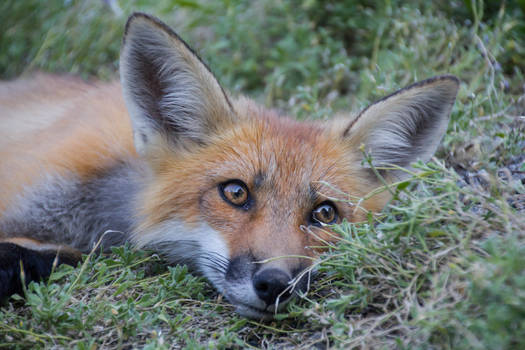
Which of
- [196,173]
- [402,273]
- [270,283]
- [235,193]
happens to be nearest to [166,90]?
[196,173]

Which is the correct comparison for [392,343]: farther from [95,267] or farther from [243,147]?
[95,267]

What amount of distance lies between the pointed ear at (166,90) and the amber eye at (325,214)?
80cm

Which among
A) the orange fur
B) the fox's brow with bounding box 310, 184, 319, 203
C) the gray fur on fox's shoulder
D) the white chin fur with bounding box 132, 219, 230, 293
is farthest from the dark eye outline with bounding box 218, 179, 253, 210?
the orange fur

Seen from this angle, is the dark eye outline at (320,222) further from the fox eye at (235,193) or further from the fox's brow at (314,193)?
the fox eye at (235,193)

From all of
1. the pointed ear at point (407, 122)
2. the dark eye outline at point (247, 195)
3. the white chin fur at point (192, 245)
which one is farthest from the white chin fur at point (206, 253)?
the pointed ear at point (407, 122)

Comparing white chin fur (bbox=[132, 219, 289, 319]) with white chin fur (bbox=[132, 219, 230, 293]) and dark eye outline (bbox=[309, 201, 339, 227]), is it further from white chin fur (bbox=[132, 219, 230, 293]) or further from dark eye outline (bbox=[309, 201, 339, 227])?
dark eye outline (bbox=[309, 201, 339, 227])

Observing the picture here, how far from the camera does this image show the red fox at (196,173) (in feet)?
8.22

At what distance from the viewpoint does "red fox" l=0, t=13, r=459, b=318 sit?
2.51 metres

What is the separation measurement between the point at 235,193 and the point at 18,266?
124 cm

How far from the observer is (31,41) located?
5250mm

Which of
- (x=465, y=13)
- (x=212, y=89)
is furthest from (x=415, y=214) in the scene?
(x=465, y=13)

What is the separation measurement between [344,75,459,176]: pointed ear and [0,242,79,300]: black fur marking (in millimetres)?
1984

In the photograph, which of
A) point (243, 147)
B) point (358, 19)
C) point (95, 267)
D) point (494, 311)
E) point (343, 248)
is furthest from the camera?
point (358, 19)

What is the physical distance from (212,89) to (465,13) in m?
3.47
